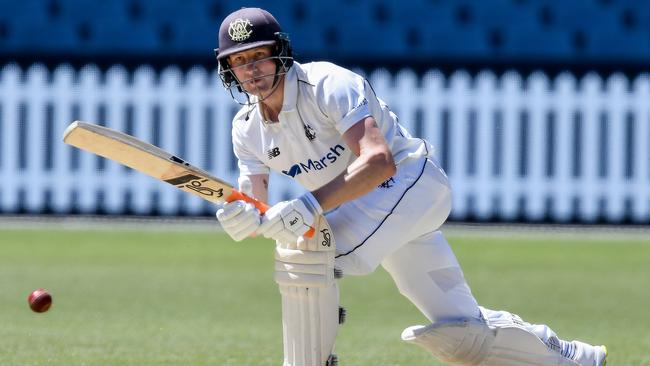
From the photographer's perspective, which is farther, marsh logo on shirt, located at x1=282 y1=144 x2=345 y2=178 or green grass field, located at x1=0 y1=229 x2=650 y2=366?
green grass field, located at x1=0 y1=229 x2=650 y2=366

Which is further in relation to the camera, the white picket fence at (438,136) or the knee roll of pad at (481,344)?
the white picket fence at (438,136)

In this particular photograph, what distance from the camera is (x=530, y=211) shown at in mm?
14016

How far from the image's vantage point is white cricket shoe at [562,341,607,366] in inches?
185

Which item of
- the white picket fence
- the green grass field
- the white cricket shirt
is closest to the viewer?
the white cricket shirt

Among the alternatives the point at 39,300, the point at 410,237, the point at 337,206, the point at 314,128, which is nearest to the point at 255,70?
the point at 314,128

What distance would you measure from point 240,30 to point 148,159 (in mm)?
507

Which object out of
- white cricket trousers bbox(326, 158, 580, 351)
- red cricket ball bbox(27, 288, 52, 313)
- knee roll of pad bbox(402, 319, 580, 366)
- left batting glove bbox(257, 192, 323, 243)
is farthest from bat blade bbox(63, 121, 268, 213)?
red cricket ball bbox(27, 288, 52, 313)

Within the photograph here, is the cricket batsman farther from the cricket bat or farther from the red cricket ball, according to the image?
the red cricket ball

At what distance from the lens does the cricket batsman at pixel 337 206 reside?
4180mm

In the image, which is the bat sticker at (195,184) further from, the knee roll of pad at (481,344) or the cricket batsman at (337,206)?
the knee roll of pad at (481,344)

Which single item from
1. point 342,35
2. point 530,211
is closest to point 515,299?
point 530,211

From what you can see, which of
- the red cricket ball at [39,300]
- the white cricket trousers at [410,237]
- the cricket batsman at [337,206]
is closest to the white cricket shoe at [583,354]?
the cricket batsman at [337,206]

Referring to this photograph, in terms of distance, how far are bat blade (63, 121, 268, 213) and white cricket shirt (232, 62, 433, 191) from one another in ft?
1.09

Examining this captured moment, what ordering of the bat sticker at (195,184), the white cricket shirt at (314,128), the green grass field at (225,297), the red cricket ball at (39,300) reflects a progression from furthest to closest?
the green grass field at (225,297)
the red cricket ball at (39,300)
the white cricket shirt at (314,128)
the bat sticker at (195,184)
